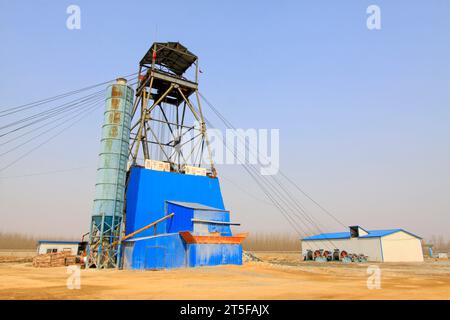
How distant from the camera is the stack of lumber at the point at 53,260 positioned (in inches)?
1205

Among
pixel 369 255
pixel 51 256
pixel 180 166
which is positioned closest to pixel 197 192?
pixel 180 166

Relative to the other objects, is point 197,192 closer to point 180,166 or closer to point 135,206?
point 180,166

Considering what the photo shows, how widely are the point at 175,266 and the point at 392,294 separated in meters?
17.5

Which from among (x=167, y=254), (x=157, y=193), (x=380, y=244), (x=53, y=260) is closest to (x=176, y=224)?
(x=167, y=254)

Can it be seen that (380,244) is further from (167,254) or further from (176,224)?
(167,254)

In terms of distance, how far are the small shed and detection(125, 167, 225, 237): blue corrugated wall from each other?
51.5 feet

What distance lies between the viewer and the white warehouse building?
4447 cm

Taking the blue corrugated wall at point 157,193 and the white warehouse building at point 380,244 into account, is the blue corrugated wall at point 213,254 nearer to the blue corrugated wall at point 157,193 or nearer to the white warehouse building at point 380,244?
the blue corrugated wall at point 157,193

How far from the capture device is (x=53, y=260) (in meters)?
31.0

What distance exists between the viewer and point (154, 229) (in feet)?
93.9

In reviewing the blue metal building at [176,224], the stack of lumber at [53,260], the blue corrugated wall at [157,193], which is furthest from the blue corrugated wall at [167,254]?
the stack of lumber at [53,260]

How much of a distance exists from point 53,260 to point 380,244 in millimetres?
42570

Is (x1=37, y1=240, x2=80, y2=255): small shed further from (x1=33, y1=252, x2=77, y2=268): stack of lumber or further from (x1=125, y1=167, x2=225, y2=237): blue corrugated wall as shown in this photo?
(x1=125, y1=167, x2=225, y2=237): blue corrugated wall
